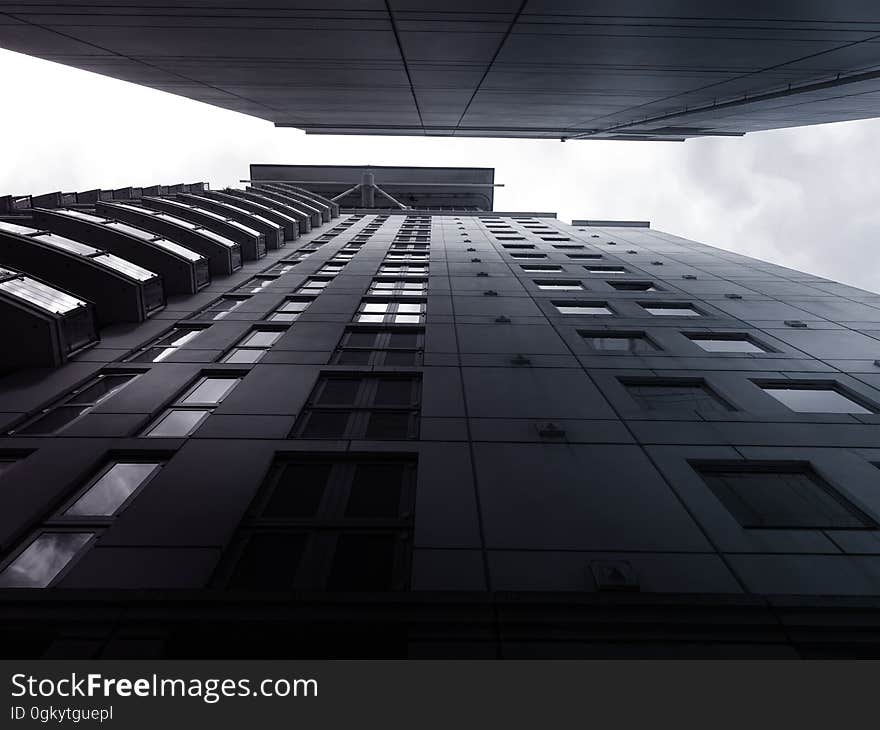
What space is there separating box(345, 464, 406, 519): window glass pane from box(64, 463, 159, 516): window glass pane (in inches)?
154

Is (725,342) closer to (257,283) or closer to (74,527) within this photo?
(74,527)

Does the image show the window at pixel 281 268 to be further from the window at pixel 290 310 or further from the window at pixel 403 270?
the window at pixel 403 270

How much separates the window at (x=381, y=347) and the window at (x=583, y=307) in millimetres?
6026

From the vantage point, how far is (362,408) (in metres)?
11.1

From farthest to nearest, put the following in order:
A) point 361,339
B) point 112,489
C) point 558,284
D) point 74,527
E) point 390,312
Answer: point 558,284 → point 390,312 → point 361,339 → point 112,489 → point 74,527

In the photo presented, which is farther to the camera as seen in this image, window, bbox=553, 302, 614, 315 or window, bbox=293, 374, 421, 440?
window, bbox=553, 302, 614, 315

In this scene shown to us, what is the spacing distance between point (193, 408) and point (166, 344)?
5075 mm

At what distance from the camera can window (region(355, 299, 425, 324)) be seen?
1705 centimetres

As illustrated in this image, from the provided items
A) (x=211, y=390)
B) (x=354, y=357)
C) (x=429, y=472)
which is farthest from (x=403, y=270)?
(x=429, y=472)

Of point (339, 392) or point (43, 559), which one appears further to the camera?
point (339, 392)

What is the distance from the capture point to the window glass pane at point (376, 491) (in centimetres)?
797

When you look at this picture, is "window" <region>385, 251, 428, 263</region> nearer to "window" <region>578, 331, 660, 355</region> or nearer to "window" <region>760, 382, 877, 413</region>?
"window" <region>578, 331, 660, 355</region>

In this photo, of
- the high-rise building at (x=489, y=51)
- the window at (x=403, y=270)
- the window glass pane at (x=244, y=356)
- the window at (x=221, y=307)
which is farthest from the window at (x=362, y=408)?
the window at (x=403, y=270)

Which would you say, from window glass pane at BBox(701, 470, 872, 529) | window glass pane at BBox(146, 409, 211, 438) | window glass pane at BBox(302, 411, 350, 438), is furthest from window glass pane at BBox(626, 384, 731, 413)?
window glass pane at BBox(146, 409, 211, 438)
